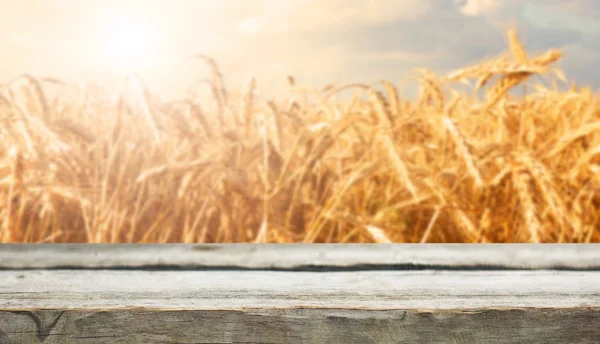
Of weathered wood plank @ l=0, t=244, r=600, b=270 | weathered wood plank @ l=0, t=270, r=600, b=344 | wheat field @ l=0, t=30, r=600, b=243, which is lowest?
wheat field @ l=0, t=30, r=600, b=243

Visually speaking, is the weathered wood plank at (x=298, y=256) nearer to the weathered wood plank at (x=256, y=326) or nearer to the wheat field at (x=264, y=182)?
the weathered wood plank at (x=256, y=326)

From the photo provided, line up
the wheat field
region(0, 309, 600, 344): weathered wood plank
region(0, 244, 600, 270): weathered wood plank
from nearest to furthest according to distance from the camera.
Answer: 1. region(0, 309, 600, 344): weathered wood plank
2. region(0, 244, 600, 270): weathered wood plank
3. the wheat field

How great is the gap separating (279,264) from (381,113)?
66 centimetres

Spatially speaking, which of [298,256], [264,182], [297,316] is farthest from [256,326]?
[264,182]

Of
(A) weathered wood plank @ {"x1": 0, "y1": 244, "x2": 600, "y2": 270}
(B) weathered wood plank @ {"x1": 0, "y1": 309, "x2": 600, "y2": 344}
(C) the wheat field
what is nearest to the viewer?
(B) weathered wood plank @ {"x1": 0, "y1": 309, "x2": 600, "y2": 344}

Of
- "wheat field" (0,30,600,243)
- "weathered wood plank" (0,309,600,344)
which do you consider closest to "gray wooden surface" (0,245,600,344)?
"weathered wood plank" (0,309,600,344)

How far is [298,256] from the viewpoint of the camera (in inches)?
23.1

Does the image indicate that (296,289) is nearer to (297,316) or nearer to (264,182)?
(297,316)

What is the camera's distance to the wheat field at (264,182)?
1109 millimetres

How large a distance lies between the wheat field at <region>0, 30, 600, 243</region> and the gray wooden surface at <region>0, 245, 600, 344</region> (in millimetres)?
404

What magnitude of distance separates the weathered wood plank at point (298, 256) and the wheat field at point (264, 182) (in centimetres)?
39

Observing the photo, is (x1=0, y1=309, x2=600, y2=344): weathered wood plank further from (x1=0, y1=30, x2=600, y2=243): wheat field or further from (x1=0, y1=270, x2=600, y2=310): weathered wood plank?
(x1=0, y1=30, x2=600, y2=243): wheat field

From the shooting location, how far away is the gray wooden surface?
442mm

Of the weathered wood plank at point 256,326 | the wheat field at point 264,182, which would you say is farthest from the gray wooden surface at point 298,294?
the wheat field at point 264,182
